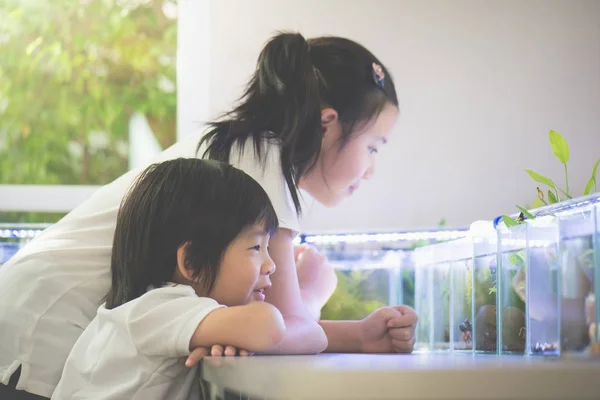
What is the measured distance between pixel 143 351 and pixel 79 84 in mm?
1934

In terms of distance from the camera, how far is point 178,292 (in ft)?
3.29

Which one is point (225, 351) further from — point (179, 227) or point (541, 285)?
point (541, 285)

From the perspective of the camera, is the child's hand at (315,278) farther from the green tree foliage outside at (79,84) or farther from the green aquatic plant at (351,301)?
the green tree foliage outside at (79,84)

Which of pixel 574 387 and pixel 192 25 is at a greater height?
pixel 192 25

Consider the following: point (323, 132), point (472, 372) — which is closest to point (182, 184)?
point (323, 132)

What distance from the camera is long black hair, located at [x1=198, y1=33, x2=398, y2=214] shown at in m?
1.33

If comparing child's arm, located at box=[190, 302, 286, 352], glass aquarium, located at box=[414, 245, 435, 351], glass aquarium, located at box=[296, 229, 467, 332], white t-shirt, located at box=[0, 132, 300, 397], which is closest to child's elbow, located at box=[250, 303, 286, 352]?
child's arm, located at box=[190, 302, 286, 352]

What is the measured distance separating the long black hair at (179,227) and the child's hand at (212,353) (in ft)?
0.55

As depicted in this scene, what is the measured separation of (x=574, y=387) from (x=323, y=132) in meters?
1.11

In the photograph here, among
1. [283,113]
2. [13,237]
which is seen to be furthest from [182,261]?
[13,237]

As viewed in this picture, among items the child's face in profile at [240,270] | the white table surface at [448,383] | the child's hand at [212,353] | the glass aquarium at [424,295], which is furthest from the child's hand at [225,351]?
the glass aquarium at [424,295]

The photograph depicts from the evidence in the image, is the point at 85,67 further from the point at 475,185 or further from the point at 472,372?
the point at 472,372

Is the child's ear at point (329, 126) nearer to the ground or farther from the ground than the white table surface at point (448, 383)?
farther from the ground

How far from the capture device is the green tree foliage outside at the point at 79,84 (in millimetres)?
2699
